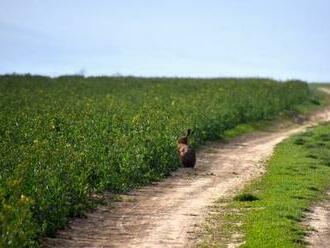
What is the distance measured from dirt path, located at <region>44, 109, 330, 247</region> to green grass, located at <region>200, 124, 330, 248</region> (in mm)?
569

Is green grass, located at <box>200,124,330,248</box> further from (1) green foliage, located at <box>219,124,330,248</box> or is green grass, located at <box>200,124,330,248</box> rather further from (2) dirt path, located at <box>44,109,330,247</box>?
(2) dirt path, located at <box>44,109,330,247</box>

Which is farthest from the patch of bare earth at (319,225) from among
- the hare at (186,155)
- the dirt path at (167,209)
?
the hare at (186,155)

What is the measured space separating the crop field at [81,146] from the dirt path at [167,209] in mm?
503

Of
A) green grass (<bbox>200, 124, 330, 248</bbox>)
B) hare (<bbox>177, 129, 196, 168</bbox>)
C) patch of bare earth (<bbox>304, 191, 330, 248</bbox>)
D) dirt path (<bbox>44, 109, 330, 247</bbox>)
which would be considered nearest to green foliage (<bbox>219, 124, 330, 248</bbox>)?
green grass (<bbox>200, 124, 330, 248</bbox>)

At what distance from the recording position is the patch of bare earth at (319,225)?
1742 centimetres

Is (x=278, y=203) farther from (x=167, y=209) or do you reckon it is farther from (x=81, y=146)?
(x=81, y=146)

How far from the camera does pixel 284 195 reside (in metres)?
22.9

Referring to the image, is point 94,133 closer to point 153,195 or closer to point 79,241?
point 153,195

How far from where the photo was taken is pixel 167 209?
68.3ft

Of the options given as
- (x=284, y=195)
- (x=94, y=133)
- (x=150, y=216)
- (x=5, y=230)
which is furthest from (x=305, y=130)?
(x=5, y=230)

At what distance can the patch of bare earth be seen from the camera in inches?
686

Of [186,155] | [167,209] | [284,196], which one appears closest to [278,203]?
[284,196]

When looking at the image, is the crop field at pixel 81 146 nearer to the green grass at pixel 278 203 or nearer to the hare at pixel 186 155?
the hare at pixel 186 155

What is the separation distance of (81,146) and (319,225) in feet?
26.2
